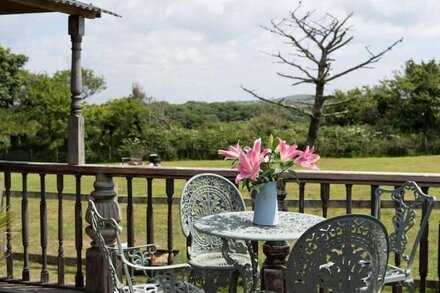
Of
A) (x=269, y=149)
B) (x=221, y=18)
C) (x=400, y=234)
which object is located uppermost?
(x=221, y=18)

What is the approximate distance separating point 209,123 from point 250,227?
18.0 meters

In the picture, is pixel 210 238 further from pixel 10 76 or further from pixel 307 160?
pixel 10 76

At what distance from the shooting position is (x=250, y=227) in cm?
263

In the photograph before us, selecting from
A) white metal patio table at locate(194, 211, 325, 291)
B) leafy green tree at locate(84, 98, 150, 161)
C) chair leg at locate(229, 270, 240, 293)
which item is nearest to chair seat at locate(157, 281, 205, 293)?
white metal patio table at locate(194, 211, 325, 291)

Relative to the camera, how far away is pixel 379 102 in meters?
21.0

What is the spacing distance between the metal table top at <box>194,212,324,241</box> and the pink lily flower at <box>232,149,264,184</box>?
236 millimetres

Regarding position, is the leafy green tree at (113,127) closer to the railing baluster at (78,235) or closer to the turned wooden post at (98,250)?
the railing baluster at (78,235)

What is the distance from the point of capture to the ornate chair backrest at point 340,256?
1.96 metres

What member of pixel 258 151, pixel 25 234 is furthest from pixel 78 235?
pixel 258 151

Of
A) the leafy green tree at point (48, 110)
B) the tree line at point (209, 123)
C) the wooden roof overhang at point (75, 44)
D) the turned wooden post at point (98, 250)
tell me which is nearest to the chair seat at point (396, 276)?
the turned wooden post at point (98, 250)

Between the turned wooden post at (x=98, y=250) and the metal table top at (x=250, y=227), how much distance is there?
962mm

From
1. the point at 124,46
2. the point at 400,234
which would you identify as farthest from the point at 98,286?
the point at 124,46

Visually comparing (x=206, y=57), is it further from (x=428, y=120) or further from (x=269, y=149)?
(x=269, y=149)

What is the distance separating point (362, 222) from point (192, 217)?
1335 mm
